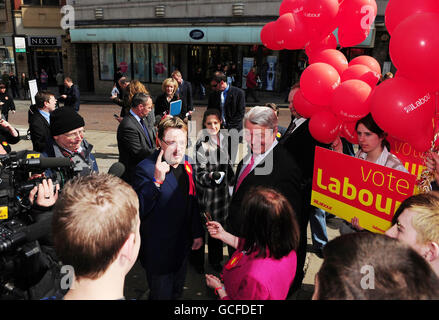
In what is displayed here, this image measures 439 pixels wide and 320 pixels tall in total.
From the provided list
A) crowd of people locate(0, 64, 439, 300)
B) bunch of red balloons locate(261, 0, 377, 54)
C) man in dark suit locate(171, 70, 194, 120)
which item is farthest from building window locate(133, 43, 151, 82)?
bunch of red balloons locate(261, 0, 377, 54)

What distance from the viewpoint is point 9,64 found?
23656mm

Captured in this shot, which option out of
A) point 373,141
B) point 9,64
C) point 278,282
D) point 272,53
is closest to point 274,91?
point 272,53

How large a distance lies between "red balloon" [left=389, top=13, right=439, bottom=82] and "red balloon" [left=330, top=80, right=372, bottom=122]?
1.33 feet

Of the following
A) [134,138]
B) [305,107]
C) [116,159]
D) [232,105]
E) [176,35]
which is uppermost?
[176,35]

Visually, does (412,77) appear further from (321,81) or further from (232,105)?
(232,105)

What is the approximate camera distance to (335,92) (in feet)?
8.54

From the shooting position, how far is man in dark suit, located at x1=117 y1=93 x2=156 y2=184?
3668 millimetres

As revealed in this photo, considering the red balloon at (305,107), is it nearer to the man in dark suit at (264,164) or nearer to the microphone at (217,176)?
the man in dark suit at (264,164)

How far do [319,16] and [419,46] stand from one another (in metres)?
1.13

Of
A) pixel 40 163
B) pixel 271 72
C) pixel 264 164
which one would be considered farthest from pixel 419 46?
pixel 271 72

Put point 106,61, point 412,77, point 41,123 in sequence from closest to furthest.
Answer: point 412,77 → point 41,123 → point 106,61

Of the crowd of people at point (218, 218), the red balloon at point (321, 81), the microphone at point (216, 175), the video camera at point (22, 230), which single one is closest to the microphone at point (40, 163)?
the video camera at point (22, 230)

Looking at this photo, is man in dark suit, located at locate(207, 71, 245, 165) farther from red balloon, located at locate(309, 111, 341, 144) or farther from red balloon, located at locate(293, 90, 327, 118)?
red balloon, located at locate(309, 111, 341, 144)
